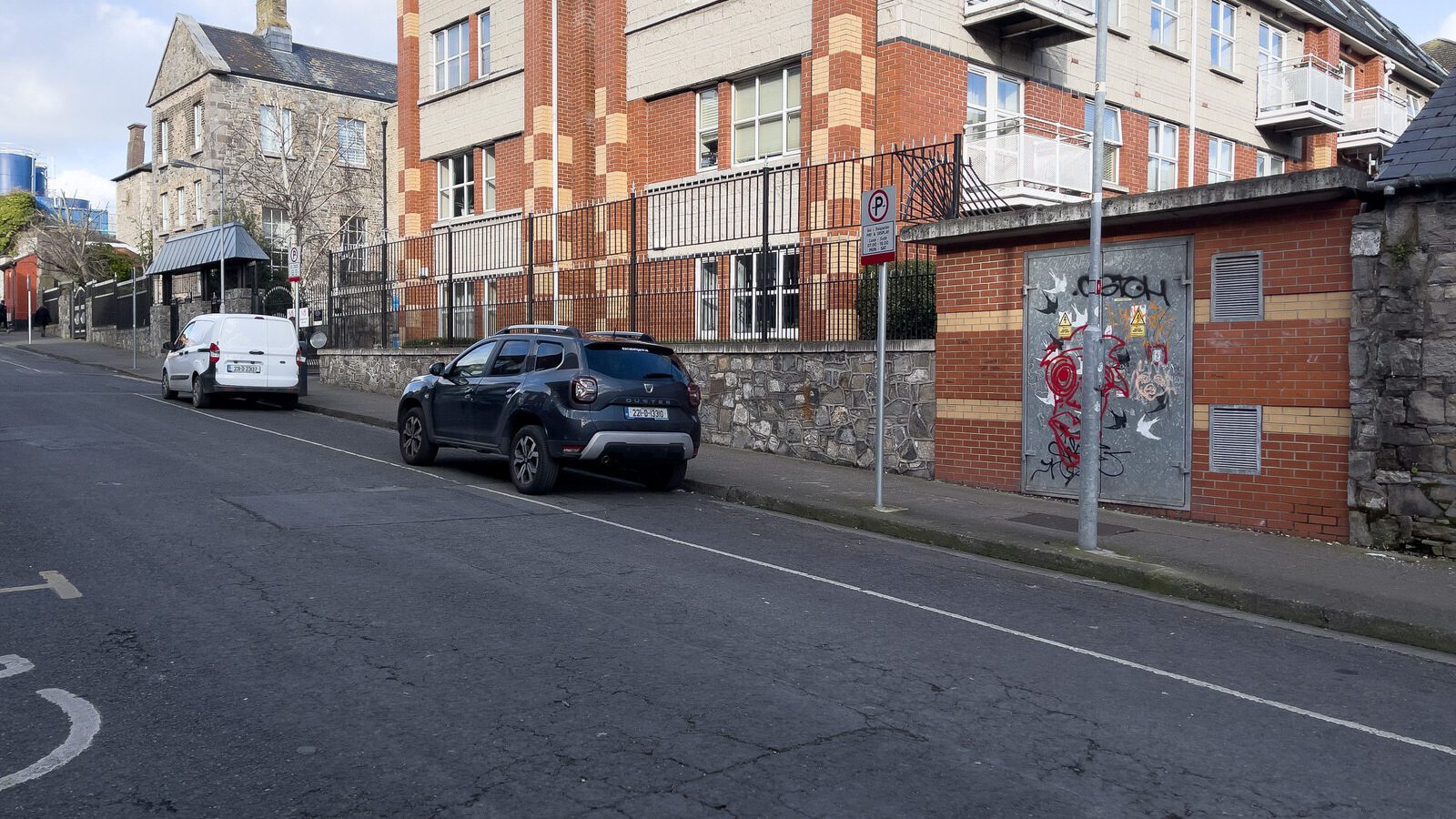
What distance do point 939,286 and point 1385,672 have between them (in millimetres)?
7402

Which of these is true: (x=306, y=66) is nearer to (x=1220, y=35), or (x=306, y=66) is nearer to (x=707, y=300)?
(x=1220, y=35)

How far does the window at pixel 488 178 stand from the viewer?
28.2 meters

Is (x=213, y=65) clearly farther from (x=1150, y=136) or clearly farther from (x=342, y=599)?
(x=342, y=599)

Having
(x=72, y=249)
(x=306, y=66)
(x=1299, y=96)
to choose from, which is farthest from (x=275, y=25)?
Answer: (x=1299, y=96)

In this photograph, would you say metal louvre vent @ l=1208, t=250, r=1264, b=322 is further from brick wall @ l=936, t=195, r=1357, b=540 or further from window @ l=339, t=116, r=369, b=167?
window @ l=339, t=116, r=369, b=167

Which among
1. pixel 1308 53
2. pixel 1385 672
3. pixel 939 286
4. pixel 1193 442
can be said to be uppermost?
pixel 1308 53

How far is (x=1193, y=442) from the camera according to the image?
1062 centimetres

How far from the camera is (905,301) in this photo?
13.7 meters

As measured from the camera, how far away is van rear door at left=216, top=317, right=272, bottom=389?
20406 millimetres

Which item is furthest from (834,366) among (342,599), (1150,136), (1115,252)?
(1150,136)

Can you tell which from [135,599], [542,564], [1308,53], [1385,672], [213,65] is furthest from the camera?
[213,65]

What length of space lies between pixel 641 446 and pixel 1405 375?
682 cm

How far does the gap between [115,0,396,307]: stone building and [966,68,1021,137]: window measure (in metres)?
25.9

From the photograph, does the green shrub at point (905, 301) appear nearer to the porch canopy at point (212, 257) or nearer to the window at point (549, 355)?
the window at point (549, 355)
